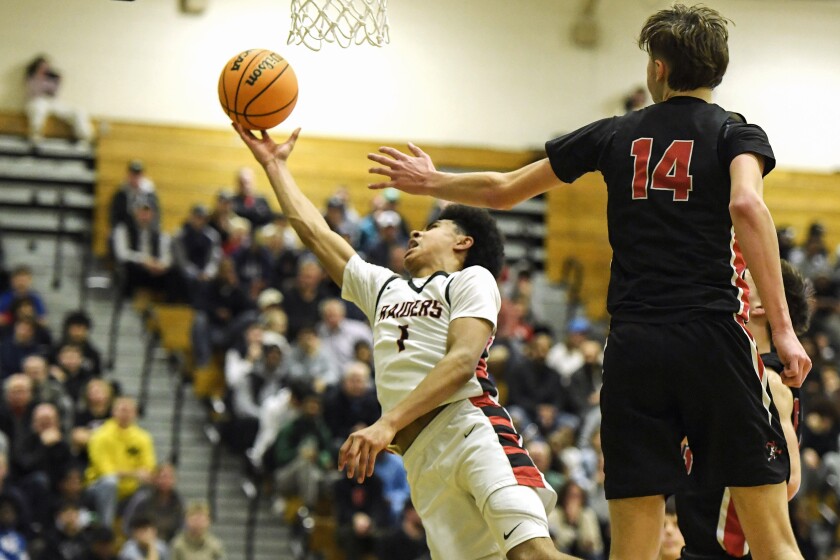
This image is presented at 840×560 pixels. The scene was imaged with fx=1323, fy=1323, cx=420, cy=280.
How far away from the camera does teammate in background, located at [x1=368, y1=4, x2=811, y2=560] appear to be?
4246mm

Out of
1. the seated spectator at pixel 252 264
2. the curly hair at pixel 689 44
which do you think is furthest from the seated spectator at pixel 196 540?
the curly hair at pixel 689 44

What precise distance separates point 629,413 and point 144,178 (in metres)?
13.2

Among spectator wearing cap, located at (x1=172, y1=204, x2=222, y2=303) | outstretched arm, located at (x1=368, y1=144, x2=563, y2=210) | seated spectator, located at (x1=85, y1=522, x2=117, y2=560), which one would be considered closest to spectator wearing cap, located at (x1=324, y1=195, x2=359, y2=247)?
spectator wearing cap, located at (x1=172, y1=204, x2=222, y2=303)

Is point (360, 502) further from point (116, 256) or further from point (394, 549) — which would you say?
point (116, 256)

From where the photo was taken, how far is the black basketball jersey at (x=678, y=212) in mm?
4316

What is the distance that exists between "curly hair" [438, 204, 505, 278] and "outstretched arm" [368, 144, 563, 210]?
1.66 feet

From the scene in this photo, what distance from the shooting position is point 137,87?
1897 cm

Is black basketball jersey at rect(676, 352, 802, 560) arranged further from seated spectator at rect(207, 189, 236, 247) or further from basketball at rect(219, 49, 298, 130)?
seated spectator at rect(207, 189, 236, 247)

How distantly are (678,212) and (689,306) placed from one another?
31 centimetres

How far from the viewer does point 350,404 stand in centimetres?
1260

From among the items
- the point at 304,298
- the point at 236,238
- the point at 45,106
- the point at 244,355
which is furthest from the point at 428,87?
the point at 244,355

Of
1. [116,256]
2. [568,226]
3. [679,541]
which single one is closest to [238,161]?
[116,256]

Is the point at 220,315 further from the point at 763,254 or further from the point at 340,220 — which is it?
the point at 763,254

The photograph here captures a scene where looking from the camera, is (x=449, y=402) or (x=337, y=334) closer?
(x=449, y=402)
